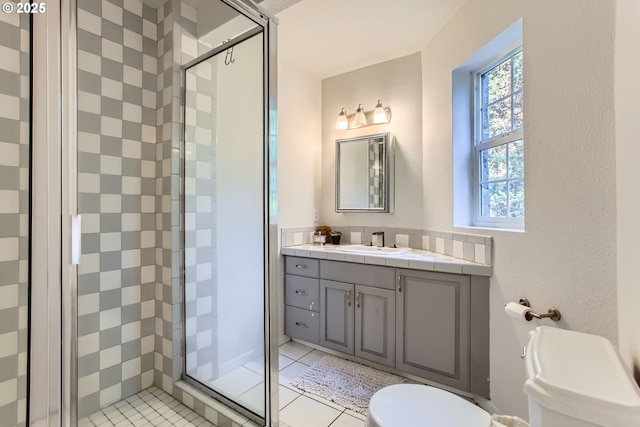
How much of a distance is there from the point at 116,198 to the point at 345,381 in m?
1.86

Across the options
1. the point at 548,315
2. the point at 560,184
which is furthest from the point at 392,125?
the point at 548,315

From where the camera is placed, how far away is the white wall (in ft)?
Answer: 2.74

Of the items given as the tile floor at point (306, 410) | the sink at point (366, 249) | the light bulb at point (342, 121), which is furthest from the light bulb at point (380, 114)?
the tile floor at point (306, 410)

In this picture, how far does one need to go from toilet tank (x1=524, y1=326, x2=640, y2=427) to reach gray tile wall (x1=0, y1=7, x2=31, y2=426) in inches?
71.1

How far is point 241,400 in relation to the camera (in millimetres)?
1688

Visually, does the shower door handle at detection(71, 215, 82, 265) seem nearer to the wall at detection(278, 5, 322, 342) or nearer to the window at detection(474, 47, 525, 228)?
the wall at detection(278, 5, 322, 342)

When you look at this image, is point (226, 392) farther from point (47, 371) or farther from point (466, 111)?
point (466, 111)

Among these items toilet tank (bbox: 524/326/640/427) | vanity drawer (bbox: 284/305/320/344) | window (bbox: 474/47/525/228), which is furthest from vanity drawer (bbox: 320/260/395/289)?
toilet tank (bbox: 524/326/640/427)

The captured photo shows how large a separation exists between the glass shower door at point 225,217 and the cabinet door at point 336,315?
0.71 metres

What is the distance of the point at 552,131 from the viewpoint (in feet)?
4.38

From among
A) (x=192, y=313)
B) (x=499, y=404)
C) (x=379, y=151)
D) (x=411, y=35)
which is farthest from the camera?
(x=379, y=151)

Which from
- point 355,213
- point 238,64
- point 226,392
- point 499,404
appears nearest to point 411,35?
point 238,64

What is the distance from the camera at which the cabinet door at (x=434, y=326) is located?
6.07 ft

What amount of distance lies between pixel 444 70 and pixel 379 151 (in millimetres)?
817
